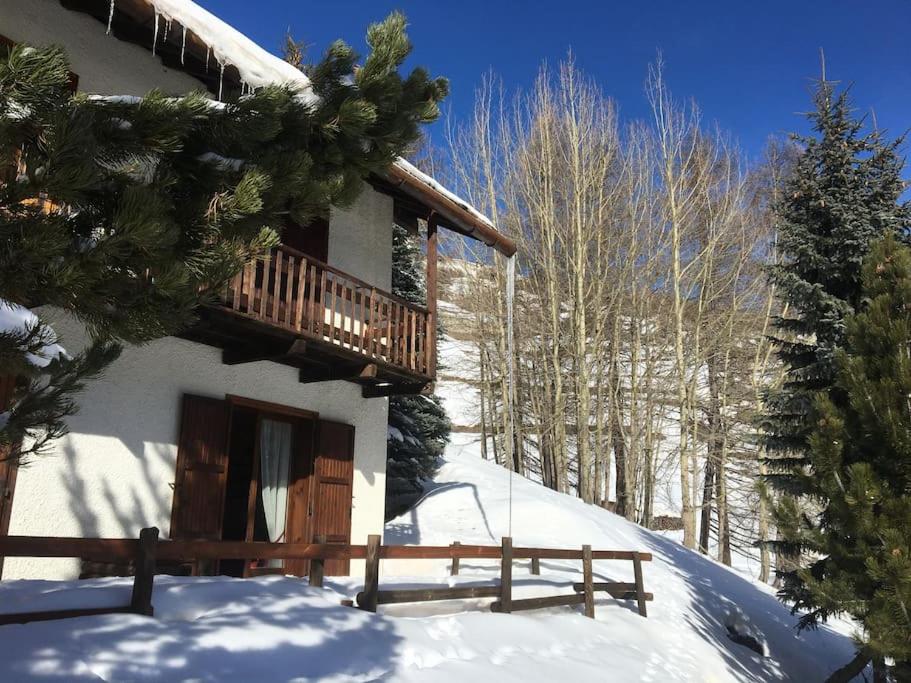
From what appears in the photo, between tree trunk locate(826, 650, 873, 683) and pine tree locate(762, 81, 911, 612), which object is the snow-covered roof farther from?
tree trunk locate(826, 650, 873, 683)

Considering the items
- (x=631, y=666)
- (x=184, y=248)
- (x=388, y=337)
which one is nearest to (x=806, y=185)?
(x=388, y=337)

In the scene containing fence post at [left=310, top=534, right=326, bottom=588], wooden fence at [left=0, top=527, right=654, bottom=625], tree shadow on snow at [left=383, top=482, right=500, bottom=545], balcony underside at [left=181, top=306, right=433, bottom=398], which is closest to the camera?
wooden fence at [left=0, top=527, right=654, bottom=625]

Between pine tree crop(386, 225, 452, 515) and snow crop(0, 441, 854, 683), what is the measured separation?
1.50 meters

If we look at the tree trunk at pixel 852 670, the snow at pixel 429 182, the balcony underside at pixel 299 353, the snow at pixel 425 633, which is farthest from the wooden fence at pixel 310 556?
the snow at pixel 429 182

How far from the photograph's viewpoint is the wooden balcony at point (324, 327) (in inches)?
289

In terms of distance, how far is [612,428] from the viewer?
A: 23.5 metres

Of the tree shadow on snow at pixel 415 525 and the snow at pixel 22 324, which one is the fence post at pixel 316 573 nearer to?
the snow at pixel 22 324

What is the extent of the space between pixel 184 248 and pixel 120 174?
15.0 inches

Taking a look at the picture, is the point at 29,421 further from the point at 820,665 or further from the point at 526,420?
the point at 526,420

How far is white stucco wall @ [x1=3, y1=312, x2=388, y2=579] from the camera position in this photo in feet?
20.6

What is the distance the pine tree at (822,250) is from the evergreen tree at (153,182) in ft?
25.0

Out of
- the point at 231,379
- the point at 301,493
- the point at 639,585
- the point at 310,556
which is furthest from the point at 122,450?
the point at 639,585

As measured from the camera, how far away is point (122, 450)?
6973mm

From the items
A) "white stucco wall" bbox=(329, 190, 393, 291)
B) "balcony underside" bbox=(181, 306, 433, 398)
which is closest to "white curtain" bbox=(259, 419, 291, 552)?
"balcony underside" bbox=(181, 306, 433, 398)
